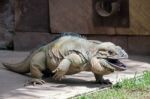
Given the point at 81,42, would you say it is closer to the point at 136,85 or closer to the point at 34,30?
the point at 136,85

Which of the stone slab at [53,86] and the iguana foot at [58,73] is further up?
the iguana foot at [58,73]

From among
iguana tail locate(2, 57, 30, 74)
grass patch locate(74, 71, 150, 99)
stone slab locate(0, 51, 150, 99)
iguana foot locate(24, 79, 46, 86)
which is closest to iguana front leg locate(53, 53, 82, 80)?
stone slab locate(0, 51, 150, 99)

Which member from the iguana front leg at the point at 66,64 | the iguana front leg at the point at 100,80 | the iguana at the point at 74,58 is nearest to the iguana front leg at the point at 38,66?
the iguana at the point at 74,58

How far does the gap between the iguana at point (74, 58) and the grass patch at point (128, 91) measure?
0.27m

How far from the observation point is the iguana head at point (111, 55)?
6.46 metres

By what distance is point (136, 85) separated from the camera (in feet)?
22.1

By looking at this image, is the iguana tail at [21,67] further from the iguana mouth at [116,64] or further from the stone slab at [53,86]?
the iguana mouth at [116,64]

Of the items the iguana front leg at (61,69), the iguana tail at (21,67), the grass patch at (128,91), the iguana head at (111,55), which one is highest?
the iguana head at (111,55)

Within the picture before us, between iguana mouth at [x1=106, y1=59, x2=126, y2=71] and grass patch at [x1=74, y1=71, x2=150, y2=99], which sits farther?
iguana mouth at [x1=106, y1=59, x2=126, y2=71]

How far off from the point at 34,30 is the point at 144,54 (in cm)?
261

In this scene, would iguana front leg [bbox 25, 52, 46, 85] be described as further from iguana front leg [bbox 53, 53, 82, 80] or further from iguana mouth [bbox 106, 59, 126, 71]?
iguana mouth [bbox 106, 59, 126, 71]

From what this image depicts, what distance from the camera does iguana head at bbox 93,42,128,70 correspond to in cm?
646

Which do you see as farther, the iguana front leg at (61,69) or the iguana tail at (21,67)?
the iguana tail at (21,67)

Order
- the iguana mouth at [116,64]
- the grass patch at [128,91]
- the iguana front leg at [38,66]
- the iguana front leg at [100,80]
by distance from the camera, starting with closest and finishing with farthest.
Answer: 1. the grass patch at [128,91]
2. the iguana mouth at [116,64]
3. the iguana front leg at [100,80]
4. the iguana front leg at [38,66]
